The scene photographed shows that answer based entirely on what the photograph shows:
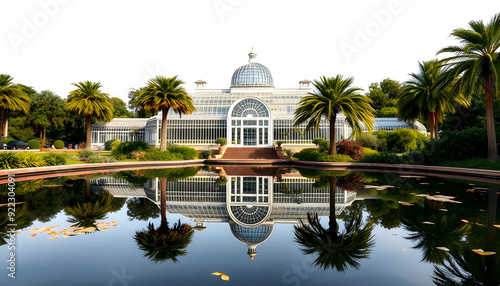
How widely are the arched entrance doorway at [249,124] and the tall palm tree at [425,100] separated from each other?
1526 cm

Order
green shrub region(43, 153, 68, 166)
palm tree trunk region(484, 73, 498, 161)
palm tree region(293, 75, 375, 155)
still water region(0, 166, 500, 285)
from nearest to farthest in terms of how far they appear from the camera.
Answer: still water region(0, 166, 500, 285) < palm tree trunk region(484, 73, 498, 161) < green shrub region(43, 153, 68, 166) < palm tree region(293, 75, 375, 155)

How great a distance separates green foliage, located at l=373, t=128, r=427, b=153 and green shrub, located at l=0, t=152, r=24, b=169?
30662 mm

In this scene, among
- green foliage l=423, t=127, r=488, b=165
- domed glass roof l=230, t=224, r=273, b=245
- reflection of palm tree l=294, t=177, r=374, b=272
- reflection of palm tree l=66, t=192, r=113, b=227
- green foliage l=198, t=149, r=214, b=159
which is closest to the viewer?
reflection of palm tree l=294, t=177, r=374, b=272

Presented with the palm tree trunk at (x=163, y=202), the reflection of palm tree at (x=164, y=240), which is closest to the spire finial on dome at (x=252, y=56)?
the palm tree trunk at (x=163, y=202)

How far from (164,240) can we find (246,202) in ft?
12.4

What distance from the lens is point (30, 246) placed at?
4770 millimetres

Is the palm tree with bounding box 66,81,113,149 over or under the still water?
over

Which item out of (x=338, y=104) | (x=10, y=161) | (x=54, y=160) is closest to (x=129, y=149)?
(x=54, y=160)

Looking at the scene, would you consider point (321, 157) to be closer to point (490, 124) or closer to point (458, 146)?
point (458, 146)

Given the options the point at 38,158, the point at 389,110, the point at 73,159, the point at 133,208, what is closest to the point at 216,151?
the point at 73,159

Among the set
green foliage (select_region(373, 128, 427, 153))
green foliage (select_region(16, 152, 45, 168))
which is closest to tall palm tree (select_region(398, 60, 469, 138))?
green foliage (select_region(373, 128, 427, 153))

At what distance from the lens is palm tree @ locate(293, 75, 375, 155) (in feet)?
73.3

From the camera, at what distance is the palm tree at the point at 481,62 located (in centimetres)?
1659

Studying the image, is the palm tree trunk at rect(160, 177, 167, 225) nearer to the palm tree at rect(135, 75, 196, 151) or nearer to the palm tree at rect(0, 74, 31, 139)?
the palm tree at rect(135, 75, 196, 151)
